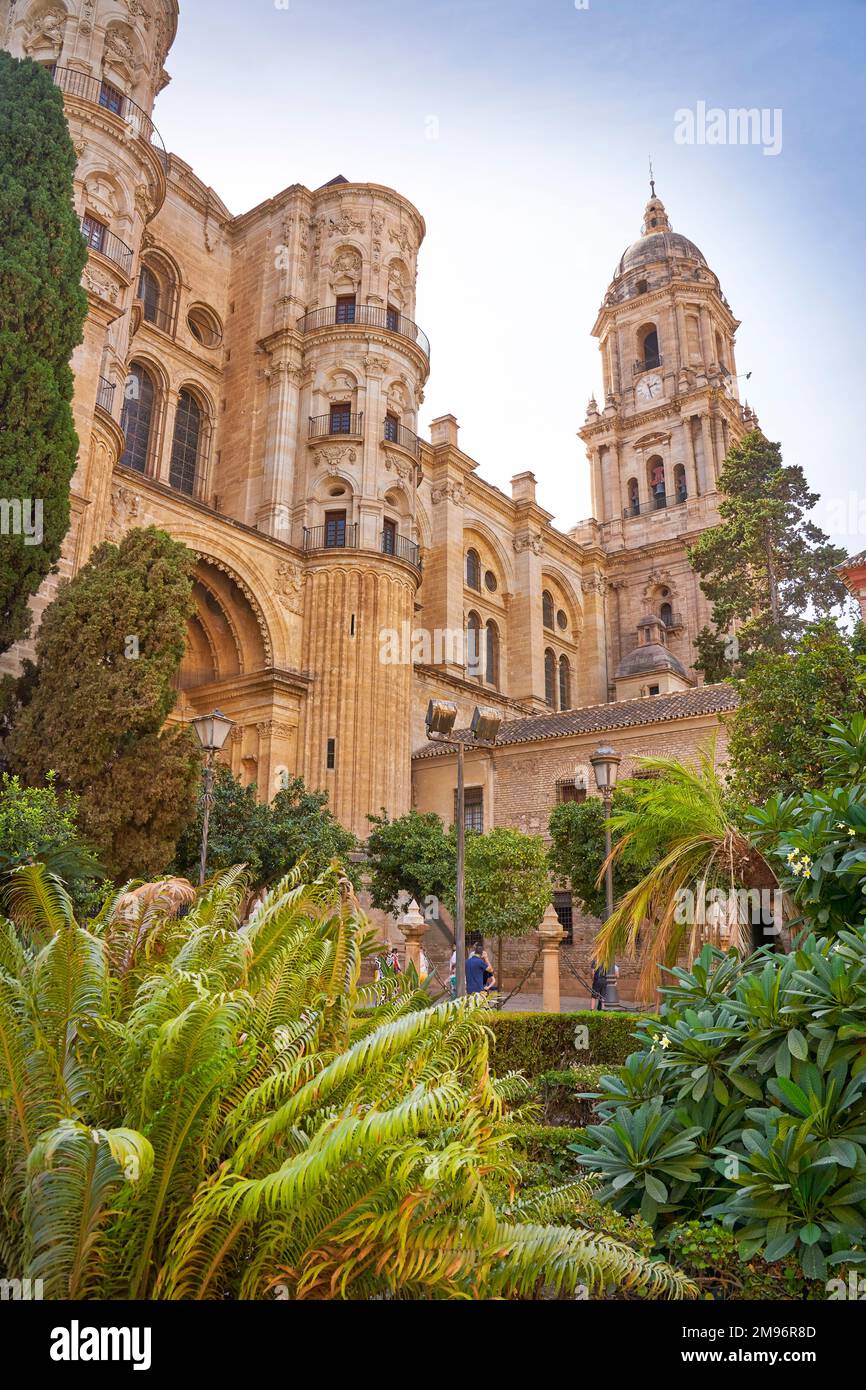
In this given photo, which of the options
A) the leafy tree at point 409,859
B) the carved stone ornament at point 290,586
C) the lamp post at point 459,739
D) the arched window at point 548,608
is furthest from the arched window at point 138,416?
the arched window at point 548,608

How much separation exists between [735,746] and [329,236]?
23.0 m

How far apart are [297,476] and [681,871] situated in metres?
20.3

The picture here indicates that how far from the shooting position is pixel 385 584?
25156 millimetres

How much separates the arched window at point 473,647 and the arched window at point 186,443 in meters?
12.7

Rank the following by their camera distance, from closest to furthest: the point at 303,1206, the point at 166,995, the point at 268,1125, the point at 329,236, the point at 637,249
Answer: the point at 303,1206 → the point at 268,1125 → the point at 166,995 → the point at 329,236 → the point at 637,249

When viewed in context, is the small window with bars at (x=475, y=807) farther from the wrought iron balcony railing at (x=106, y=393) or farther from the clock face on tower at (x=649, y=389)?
the clock face on tower at (x=649, y=389)

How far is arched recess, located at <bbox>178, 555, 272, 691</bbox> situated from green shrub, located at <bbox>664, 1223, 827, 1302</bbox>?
2126 centimetres

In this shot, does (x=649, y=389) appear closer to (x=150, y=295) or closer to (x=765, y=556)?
(x=765, y=556)

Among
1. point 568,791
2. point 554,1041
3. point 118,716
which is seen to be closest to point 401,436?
point 568,791

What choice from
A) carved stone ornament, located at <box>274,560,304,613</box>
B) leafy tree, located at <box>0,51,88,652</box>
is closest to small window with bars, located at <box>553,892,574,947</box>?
carved stone ornament, located at <box>274,560,304,613</box>

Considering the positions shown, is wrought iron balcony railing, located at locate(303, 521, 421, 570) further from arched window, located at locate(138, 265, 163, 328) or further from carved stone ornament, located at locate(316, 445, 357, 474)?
arched window, located at locate(138, 265, 163, 328)

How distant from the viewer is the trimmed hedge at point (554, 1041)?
910cm
